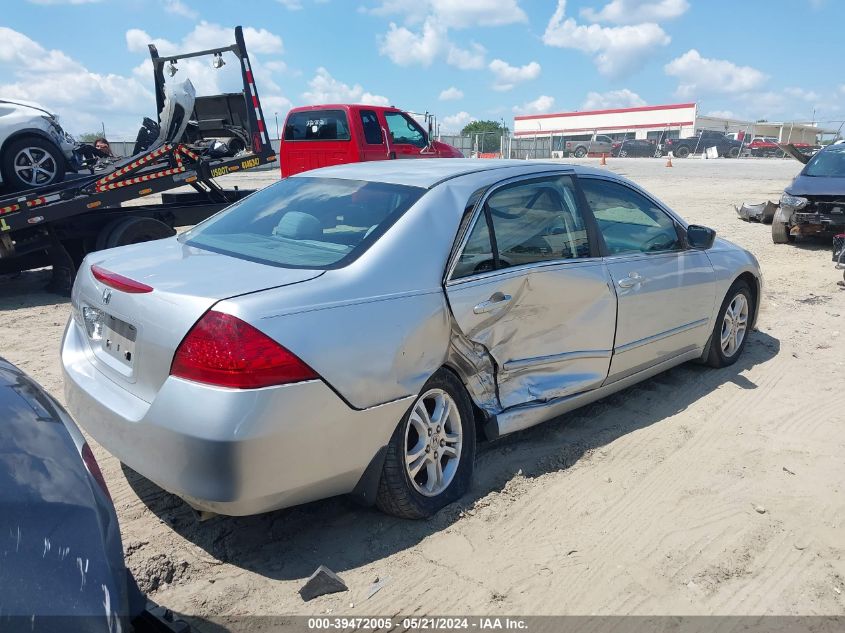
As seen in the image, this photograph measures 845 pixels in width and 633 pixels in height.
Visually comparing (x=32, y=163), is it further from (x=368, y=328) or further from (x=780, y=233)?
(x=780, y=233)

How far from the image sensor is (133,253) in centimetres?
334

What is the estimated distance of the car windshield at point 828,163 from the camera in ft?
35.3

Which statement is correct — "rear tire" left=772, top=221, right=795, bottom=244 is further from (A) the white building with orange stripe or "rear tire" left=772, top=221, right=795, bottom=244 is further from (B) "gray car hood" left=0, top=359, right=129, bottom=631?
(A) the white building with orange stripe

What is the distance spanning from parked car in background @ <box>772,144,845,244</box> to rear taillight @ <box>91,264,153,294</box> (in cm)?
1019

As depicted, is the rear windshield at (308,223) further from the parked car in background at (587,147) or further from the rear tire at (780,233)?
the parked car in background at (587,147)

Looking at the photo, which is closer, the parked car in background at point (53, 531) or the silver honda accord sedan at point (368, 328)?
the parked car in background at point (53, 531)

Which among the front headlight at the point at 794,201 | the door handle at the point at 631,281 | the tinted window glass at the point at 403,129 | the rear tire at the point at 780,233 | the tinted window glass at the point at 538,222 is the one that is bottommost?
the rear tire at the point at 780,233

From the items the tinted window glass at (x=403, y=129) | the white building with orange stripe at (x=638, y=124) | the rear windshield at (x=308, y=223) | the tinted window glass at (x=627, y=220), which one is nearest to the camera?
the rear windshield at (x=308, y=223)

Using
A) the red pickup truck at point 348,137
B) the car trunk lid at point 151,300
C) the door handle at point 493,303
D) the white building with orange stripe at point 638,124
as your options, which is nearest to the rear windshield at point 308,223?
the car trunk lid at point 151,300

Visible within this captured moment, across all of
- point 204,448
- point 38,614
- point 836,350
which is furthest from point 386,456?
point 836,350

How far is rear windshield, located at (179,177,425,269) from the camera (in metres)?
3.05

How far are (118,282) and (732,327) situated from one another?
14.4 ft

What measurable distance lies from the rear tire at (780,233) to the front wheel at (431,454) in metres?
9.26

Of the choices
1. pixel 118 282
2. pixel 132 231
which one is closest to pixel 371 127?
pixel 132 231
